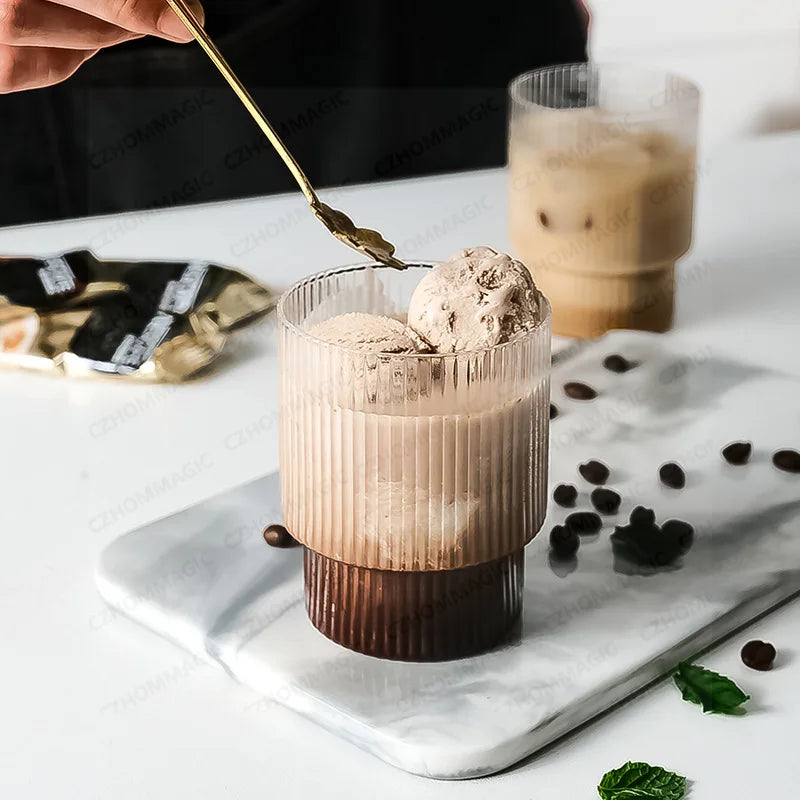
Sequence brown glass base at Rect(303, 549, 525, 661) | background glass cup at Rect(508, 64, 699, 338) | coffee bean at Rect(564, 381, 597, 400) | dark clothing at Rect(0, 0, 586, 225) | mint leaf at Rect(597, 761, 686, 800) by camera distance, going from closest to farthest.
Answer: mint leaf at Rect(597, 761, 686, 800)
brown glass base at Rect(303, 549, 525, 661)
coffee bean at Rect(564, 381, 597, 400)
background glass cup at Rect(508, 64, 699, 338)
dark clothing at Rect(0, 0, 586, 225)

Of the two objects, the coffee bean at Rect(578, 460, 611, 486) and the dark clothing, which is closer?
the coffee bean at Rect(578, 460, 611, 486)

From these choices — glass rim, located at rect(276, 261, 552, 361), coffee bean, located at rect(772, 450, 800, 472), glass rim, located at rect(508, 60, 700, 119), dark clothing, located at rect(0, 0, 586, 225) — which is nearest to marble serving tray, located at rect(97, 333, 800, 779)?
coffee bean, located at rect(772, 450, 800, 472)

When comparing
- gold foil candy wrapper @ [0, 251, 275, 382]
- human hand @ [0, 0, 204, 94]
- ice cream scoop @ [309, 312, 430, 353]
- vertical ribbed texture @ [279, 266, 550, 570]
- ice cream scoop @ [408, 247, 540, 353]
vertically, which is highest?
human hand @ [0, 0, 204, 94]

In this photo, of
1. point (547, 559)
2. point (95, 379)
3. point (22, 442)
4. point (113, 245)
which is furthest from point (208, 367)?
point (547, 559)

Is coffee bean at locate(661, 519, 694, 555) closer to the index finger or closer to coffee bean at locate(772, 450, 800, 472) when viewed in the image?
coffee bean at locate(772, 450, 800, 472)

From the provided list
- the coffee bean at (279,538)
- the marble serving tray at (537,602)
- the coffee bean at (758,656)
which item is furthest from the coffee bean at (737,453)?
the coffee bean at (279,538)

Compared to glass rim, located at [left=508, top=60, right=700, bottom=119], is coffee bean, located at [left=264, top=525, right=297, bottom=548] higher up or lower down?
lower down

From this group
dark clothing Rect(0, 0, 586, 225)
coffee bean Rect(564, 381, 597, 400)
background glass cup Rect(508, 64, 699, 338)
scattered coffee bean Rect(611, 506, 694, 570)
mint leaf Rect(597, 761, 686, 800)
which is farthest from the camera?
dark clothing Rect(0, 0, 586, 225)

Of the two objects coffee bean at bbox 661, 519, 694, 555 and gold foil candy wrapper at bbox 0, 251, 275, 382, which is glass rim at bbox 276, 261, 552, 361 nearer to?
coffee bean at bbox 661, 519, 694, 555
